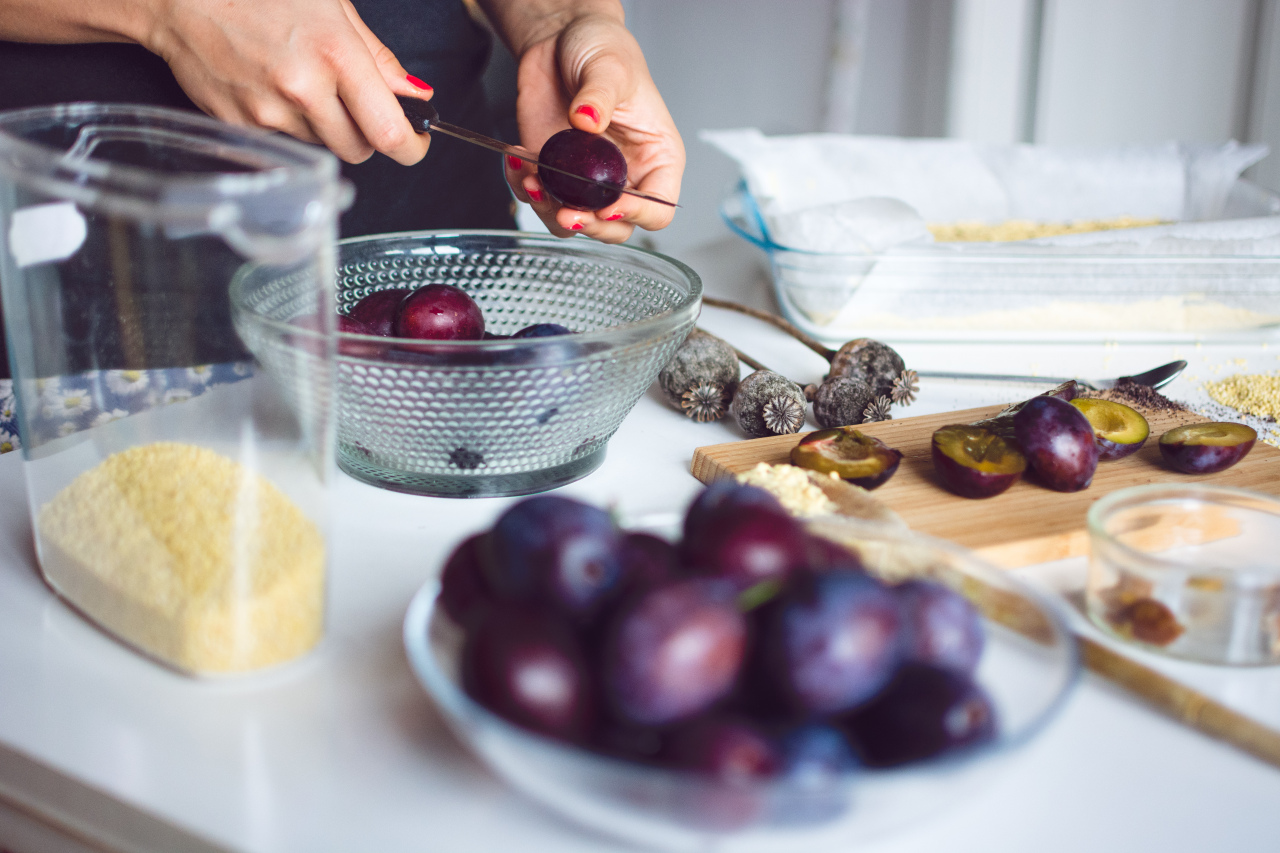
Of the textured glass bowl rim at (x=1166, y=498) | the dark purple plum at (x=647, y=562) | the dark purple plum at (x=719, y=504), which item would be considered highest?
the dark purple plum at (x=719, y=504)

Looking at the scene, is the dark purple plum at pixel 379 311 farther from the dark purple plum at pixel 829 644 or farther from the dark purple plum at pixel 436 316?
the dark purple plum at pixel 829 644

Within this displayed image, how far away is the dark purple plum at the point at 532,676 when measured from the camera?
0.35 meters

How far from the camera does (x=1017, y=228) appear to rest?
1.47 meters

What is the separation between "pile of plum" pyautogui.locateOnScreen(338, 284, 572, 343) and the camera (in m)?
0.73

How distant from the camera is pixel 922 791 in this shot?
34cm

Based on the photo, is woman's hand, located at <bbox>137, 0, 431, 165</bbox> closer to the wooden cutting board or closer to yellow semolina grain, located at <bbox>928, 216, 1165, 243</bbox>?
the wooden cutting board

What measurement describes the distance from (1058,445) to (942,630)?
0.35 m

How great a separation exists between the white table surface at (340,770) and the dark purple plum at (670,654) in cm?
8

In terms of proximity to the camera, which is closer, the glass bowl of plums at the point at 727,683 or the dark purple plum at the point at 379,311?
the glass bowl of plums at the point at 727,683

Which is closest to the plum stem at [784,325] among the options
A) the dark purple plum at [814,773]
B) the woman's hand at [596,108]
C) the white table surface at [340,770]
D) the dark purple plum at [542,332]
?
the woman's hand at [596,108]

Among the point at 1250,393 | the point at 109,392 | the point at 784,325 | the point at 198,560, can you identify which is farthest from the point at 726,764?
the point at 1250,393

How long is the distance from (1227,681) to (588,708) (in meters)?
0.36

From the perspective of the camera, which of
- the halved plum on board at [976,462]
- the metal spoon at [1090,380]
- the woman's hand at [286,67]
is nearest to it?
the halved plum on board at [976,462]

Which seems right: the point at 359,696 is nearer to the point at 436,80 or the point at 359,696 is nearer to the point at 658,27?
the point at 436,80
